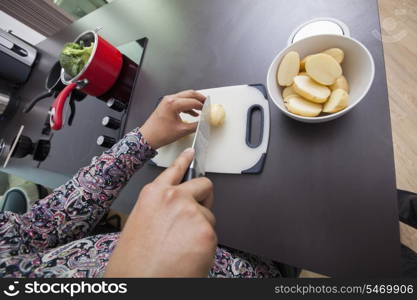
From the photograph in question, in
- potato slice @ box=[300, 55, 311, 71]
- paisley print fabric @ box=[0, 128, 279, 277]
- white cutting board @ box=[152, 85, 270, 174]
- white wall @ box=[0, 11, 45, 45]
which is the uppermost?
white wall @ box=[0, 11, 45, 45]

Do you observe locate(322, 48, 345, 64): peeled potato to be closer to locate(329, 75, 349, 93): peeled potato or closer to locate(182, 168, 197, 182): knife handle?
locate(329, 75, 349, 93): peeled potato

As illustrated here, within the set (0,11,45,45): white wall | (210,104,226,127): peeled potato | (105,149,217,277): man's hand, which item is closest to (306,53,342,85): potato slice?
(210,104,226,127): peeled potato

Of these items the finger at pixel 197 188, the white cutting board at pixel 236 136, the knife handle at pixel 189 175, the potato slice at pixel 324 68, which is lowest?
the finger at pixel 197 188

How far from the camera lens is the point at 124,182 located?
436mm

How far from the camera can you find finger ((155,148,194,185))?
253 millimetres

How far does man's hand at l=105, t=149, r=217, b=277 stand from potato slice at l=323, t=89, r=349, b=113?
26 cm

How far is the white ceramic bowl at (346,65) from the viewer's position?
31 centimetres

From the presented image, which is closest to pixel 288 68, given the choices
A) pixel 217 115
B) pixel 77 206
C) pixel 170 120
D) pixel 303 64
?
pixel 303 64

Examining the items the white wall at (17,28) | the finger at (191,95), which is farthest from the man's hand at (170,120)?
the white wall at (17,28)

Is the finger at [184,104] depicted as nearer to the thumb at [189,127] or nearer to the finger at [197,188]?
the thumb at [189,127]

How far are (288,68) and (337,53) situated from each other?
81 millimetres

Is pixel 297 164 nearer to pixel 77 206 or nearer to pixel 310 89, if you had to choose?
pixel 310 89

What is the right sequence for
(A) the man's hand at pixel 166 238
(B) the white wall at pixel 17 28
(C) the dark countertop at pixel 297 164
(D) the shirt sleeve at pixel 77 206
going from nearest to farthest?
(A) the man's hand at pixel 166 238
(C) the dark countertop at pixel 297 164
(D) the shirt sleeve at pixel 77 206
(B) the white wall at pixel 17 28

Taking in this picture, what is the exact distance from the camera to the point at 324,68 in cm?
33
